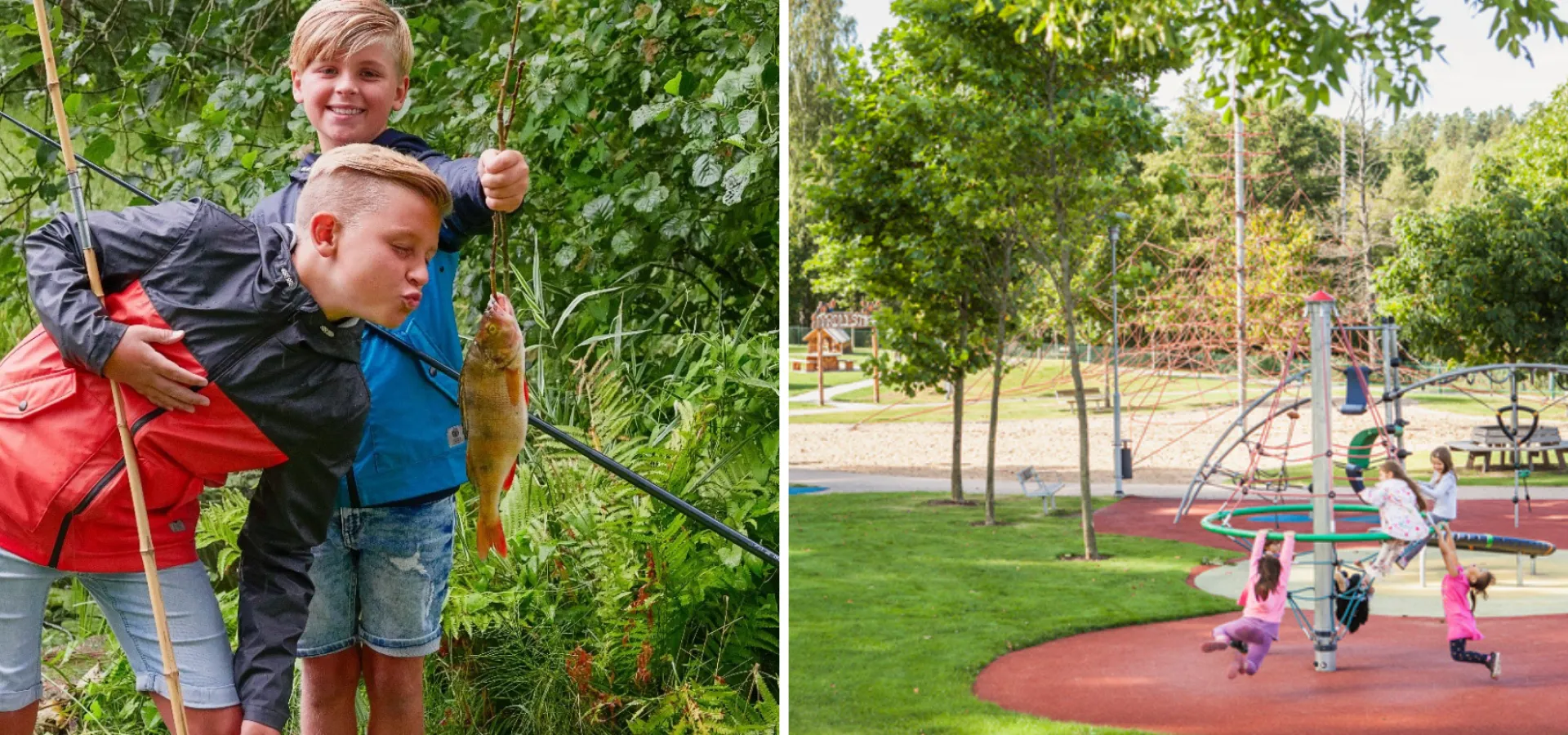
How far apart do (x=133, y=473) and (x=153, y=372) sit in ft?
0.29

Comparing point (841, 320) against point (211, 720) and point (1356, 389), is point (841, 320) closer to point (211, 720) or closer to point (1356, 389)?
point (1356, 389)

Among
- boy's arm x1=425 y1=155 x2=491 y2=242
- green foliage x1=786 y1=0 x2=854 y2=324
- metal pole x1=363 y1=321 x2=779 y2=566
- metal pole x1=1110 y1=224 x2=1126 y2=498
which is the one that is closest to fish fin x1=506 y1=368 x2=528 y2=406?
metal pole x1=363 y1=321 x2=779 y2=566

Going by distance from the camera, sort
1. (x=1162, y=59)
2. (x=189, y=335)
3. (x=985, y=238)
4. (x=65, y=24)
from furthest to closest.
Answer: (x=65, y=24) → (x=985, y=238) → (x=1162, y=59) → (x=189, y=335)

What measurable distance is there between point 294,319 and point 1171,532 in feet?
8.49

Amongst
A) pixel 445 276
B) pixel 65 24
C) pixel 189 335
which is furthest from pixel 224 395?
pixel 65 24

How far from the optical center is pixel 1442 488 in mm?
2936

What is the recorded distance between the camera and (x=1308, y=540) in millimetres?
3115

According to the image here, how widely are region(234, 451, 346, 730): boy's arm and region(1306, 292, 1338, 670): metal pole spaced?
2398 mm

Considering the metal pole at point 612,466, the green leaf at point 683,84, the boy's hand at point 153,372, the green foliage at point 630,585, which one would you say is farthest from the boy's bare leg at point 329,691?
the green leaf at point 683,84

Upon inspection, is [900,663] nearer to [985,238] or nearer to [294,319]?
[985,238]

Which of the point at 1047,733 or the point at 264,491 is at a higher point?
the point at 264,491

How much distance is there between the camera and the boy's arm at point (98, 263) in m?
1.10

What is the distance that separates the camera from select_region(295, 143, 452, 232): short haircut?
3.79ft

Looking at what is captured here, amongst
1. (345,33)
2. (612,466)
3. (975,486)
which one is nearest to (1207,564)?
(975,486)
